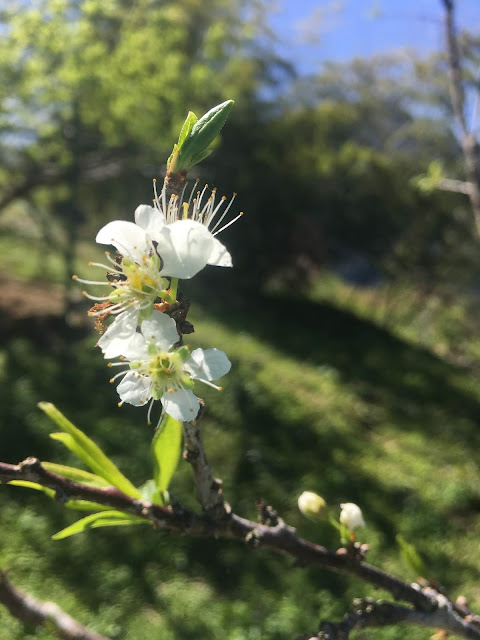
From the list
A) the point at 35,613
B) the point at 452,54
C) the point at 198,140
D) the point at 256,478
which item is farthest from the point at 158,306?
the point at 256,478

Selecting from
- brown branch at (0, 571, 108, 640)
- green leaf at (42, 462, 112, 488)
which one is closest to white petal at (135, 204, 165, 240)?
green leaf at (42, 462, 112, 488)

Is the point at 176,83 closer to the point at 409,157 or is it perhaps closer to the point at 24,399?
the point at 24,399

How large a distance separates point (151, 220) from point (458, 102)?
1.34 metres

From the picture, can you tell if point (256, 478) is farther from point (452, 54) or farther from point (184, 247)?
point (184, 247)

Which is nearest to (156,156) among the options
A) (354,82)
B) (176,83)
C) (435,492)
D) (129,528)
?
(176,83)

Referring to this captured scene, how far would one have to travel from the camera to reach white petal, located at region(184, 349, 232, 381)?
0.58 meters

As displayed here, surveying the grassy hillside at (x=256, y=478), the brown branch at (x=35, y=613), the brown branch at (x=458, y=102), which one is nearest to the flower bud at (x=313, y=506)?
the brown branch at (x=35, y=613)

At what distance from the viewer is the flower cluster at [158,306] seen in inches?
21.9

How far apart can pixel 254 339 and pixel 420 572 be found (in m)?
4.58

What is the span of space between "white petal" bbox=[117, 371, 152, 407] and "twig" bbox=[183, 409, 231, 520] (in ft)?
0.23

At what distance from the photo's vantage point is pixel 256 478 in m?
3.08

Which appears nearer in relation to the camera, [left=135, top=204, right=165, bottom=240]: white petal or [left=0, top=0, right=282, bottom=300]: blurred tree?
[left=135, top=204, right=165, bottom=240]: white petal

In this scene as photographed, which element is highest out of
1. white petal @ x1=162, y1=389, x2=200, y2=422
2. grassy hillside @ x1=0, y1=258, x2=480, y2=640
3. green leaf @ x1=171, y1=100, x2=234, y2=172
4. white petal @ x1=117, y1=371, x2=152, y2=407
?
green leaf @ x1=171, y1=100, x2=234, y2=172

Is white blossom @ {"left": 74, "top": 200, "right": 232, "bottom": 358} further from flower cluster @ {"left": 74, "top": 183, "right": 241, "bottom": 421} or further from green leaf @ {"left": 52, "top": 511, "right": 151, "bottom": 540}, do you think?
green leaf @ {"left": 52, "top": 511, "right": 151, "bottom": 540}
